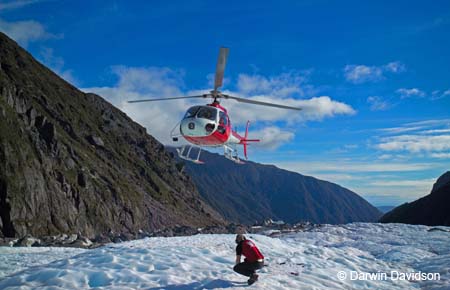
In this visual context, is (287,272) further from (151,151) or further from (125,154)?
(151,151)

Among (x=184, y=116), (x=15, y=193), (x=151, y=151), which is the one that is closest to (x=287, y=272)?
(x=184, y=116)

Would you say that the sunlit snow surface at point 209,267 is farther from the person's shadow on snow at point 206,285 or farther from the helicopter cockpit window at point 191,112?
the helicopter cockpit window at point 191,112

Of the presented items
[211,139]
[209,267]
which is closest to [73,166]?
[211,139]

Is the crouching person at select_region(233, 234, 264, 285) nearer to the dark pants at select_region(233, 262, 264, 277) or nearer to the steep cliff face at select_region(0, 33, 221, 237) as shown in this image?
the dark pants at select_region(233, 262, 264, 277)

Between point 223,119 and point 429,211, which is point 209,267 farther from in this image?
point 429,211

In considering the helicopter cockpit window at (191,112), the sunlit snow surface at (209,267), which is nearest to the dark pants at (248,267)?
the sunlit snow surface at (209,267)

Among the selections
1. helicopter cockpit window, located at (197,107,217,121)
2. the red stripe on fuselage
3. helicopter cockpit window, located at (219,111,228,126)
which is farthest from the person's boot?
helicopter cockpit window, located at (219,111,228,126)
